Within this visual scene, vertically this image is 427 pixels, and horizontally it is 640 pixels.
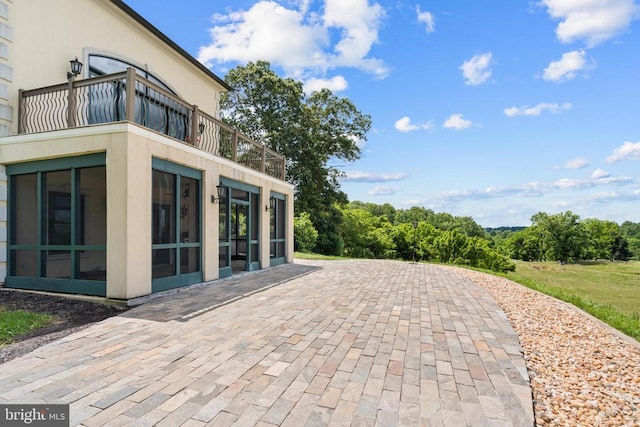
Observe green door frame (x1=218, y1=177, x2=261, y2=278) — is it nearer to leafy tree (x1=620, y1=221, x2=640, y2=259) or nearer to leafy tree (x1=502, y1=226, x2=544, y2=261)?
leafy tree (x1=502, y1=226, x2=544, y2=261)

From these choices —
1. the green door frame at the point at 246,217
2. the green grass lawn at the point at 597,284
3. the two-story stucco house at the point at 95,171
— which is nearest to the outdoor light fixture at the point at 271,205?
the green door frame at the point at 246,217

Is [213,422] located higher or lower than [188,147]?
lower

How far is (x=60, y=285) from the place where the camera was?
19.3 ft

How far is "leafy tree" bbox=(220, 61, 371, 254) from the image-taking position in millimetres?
21109

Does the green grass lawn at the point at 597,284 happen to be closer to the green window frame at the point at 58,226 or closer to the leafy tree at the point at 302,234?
the leafy tree at the point at 302,234

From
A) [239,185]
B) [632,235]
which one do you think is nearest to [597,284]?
[239,185]

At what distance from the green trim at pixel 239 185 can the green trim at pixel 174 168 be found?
0.96m

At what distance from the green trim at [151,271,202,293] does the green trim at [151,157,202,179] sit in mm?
2074

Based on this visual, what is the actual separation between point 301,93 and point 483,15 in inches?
571

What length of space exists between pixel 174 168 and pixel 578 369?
6.85 metres

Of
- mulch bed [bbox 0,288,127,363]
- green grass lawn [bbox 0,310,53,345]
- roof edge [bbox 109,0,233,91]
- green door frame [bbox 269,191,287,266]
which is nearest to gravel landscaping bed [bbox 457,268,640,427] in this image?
mulch bed [bbox 0,288,127,363]

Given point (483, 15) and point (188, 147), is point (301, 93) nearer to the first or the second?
point (483, 15)

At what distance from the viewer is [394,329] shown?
4367 millimetres

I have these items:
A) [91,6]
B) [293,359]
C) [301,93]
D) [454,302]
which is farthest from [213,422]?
[301,93]
